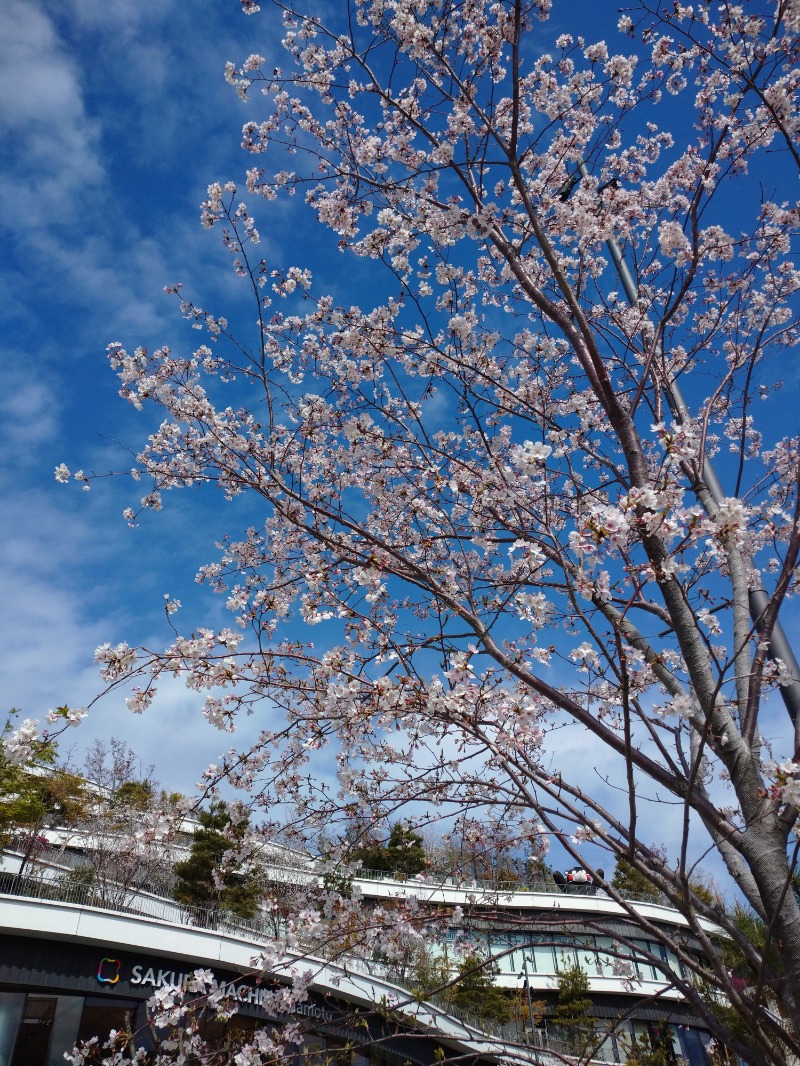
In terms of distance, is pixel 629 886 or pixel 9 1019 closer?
pixel 9 1019

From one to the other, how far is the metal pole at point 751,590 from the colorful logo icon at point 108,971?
17256 mm

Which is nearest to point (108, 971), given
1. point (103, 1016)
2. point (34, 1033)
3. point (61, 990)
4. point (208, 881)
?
point (61, 990)

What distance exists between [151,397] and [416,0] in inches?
136

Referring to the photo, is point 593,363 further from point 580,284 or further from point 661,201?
point 661,201

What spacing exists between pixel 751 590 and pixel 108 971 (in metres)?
17.5

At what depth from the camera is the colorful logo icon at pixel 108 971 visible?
15.7 metres

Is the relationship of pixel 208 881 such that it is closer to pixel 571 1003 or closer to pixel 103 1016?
pixel 103 1016

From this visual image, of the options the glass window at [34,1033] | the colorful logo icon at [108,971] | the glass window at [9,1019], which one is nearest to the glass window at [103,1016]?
the colorful logo icon at [108,971]

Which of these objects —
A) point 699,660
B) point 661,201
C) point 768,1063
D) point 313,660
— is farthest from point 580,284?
point 768,1063

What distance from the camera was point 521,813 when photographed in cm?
452

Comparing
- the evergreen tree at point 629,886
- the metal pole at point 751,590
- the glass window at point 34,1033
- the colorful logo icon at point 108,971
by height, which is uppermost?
the evergreen tree at point 629,886

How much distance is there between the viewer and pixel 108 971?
15.8 metres

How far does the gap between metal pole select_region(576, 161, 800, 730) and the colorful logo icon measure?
17256 millimetres

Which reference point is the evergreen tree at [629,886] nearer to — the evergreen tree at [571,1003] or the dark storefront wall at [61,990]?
the evergreen tree at [571,1003]
